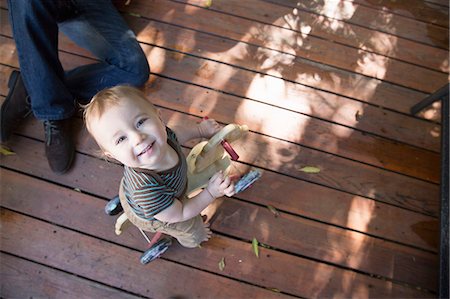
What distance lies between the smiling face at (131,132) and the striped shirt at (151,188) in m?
0.07

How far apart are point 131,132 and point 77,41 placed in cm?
126

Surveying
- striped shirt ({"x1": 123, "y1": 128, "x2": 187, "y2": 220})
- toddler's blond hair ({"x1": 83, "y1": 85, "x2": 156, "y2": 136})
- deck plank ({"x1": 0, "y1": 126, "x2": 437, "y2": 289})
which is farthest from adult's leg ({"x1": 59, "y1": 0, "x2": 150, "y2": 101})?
toddler's blond hair ({"x1": 83, "y1": 85, "x2": 156, "y2": 136})

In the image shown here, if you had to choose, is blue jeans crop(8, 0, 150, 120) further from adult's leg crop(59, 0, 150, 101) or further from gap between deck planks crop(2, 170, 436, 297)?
gap between deck planks crop(2, 170, 436, 297)

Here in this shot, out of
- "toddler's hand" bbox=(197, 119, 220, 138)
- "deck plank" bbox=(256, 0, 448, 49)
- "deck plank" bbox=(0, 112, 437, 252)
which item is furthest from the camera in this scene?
"deck plank" bbox=(256, 0, 448, 49)

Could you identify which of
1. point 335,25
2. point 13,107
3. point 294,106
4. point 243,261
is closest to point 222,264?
point 243,261

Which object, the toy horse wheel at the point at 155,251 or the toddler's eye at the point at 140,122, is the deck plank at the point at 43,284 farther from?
the toddler's eye at the point at 140,122

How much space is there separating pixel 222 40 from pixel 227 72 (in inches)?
9.8

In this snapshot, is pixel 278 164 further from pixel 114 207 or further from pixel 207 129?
pixel 114 207

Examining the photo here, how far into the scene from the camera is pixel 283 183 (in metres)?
1.89

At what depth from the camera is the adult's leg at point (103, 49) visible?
1873mm

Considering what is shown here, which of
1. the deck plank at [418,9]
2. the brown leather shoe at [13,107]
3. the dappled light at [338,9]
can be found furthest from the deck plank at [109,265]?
the deck plank at [418,9]

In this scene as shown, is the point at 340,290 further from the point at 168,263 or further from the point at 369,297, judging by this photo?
the point at 168,263

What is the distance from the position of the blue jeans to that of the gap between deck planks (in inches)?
19.2

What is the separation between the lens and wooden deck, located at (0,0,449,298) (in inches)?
67.3
